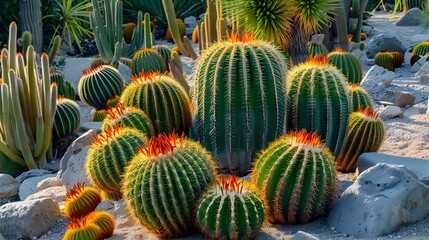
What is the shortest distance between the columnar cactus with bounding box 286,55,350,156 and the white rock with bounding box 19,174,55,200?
226 cm

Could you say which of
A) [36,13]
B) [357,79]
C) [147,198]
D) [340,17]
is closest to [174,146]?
[147,198]

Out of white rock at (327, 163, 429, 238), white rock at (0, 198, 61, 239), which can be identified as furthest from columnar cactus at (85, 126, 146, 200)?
white rock at (327, 163, 429, 238)

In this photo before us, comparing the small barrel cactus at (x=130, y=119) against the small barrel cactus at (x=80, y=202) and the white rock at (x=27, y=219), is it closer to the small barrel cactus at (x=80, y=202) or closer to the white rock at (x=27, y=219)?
the small barrel cactus at (x=80, y=202)

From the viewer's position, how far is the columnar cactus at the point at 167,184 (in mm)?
3627

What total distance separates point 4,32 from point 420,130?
7639mm

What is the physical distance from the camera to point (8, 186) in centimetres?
598

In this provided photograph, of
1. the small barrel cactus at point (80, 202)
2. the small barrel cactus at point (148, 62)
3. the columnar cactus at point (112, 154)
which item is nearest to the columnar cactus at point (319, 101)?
the columnar cactus at point (112, 154)

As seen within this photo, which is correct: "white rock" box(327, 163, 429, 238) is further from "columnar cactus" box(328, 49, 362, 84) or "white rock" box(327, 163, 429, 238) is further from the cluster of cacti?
the cluster of cacti

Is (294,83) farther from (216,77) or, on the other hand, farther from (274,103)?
(216,77)

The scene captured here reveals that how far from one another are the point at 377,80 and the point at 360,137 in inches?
127

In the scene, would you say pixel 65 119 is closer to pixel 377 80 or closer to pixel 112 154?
pixel 112 154

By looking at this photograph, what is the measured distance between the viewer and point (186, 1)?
1557 centimetres

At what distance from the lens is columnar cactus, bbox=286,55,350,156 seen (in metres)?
4.63

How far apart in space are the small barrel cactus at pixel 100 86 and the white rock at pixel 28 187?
2275 mm
